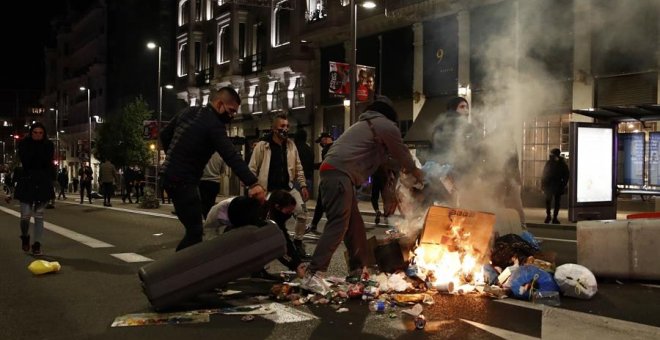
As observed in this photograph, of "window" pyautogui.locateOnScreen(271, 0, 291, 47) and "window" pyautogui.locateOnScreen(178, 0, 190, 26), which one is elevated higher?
"window" pyautogui.locateOnScreen(178, 0, 190, 26)

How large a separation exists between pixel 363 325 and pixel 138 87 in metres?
50.3

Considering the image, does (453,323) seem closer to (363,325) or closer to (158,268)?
(363,325)

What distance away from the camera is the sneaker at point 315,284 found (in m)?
4.93

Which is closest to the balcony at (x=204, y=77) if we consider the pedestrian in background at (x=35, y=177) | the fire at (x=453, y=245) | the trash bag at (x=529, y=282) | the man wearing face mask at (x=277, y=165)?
the pedestrian in background at (x=35, y=177)

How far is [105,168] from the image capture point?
67.3 ft

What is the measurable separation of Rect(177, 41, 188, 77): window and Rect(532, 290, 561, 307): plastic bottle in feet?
120

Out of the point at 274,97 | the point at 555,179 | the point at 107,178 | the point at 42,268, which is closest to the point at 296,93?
the point at 274,97

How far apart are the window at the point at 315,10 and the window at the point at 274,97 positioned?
4159 mm

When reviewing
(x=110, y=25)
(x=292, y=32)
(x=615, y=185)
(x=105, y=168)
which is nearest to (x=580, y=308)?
(x=615, y=185)

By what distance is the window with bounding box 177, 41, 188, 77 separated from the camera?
129 feet

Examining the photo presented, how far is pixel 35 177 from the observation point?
24.3ft

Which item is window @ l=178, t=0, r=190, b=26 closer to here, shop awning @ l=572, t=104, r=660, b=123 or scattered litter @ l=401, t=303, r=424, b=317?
shop awning @ l=572, t=104, r=660, b=123

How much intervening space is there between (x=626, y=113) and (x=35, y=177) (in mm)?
9343

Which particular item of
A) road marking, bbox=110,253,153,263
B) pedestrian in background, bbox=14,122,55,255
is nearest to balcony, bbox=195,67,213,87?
pedestrian in background, bbox=14,122,55,255
